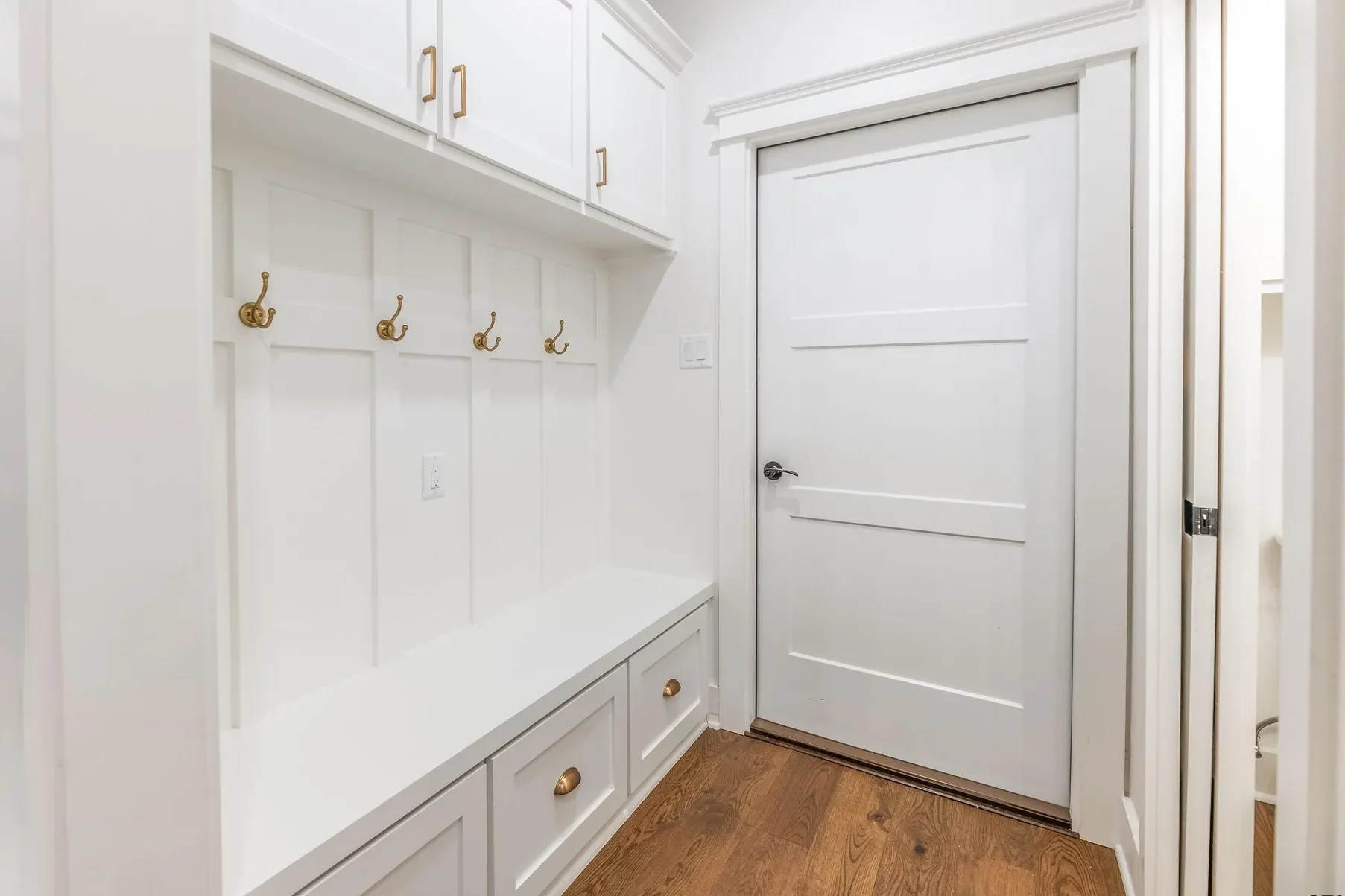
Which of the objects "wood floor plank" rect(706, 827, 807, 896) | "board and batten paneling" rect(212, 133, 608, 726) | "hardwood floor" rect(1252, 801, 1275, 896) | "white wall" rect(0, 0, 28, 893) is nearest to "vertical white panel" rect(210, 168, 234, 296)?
"board and batten paneling" rect(212, 133, 608, 726)

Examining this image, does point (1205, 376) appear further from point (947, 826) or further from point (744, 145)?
point (744, 145)

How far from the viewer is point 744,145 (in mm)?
1923

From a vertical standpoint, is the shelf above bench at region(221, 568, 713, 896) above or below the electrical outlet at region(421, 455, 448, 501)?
below

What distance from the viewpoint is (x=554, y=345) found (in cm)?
193

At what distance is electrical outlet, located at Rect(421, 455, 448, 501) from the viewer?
1.54 m

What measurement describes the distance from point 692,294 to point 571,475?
2.39 feet

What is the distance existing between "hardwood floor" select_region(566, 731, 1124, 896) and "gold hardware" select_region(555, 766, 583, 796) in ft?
0.79

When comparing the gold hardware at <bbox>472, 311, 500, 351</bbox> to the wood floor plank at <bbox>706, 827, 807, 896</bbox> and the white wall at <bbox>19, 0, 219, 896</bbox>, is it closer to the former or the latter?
the white wall at <bbox>19, 0, 219, 896</bbox>

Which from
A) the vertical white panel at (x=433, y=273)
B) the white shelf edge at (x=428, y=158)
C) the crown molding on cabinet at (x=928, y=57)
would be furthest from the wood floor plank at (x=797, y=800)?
the crown molding on cabinet at (x=928, y=57)

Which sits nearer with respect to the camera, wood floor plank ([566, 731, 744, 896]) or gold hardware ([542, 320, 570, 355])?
wood floor plank ([566, 731, 744, 896])

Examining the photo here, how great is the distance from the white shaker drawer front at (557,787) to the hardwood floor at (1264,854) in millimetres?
1318


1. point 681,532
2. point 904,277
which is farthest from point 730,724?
point 904,277

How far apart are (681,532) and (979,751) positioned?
42.4 inches

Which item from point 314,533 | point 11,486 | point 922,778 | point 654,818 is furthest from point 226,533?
point 922,778
